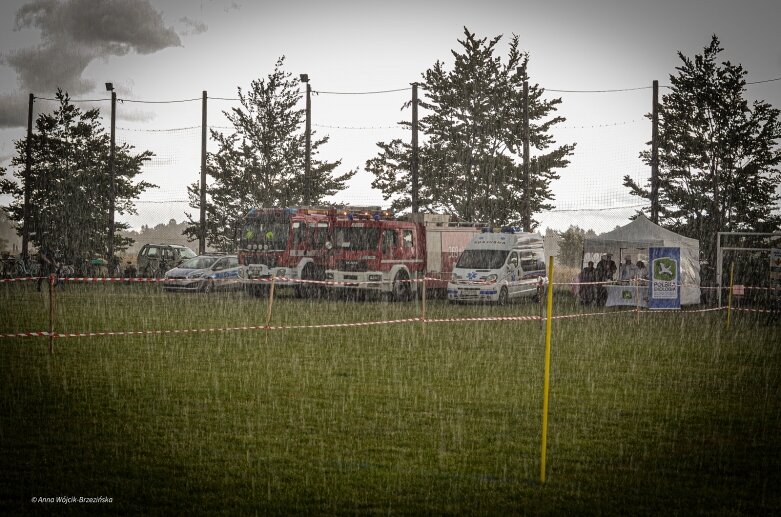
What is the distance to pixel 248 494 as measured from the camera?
19.6 ft

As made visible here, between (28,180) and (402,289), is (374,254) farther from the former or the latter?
(28,180)

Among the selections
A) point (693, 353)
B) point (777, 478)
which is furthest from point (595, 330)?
point (777, 478)

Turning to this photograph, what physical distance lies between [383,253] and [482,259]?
3440mm

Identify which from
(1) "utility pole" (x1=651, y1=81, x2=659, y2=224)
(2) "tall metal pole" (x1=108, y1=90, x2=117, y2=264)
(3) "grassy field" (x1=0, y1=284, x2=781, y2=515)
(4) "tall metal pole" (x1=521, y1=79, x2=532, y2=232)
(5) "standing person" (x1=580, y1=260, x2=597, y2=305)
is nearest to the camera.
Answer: (3) "grassy field" (x1=0, y1=284, x2=781, y2=515)

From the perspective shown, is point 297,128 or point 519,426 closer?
point 519,426

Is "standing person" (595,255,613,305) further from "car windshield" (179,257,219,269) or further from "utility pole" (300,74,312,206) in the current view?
"utility pole" (300,74,312,206)

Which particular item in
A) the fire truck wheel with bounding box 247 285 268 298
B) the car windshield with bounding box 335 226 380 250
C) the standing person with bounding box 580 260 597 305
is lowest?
the fire truck wheel with bounding box 247 285 268 298

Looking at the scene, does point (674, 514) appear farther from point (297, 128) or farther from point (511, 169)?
point (297, 128)

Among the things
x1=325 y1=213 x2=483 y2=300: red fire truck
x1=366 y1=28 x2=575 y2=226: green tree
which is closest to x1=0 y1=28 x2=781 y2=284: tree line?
x1=366 y1=28 x2=575 y2=226: green tree

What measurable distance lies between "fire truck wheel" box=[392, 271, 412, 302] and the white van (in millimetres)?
1747

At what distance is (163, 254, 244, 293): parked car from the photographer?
1245 inches

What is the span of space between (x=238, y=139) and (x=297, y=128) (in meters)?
3.79

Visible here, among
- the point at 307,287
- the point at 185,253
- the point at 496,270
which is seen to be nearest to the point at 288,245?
the point at 307,287

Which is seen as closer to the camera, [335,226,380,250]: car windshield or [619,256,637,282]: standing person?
[335,226,380,250]: car windshield
